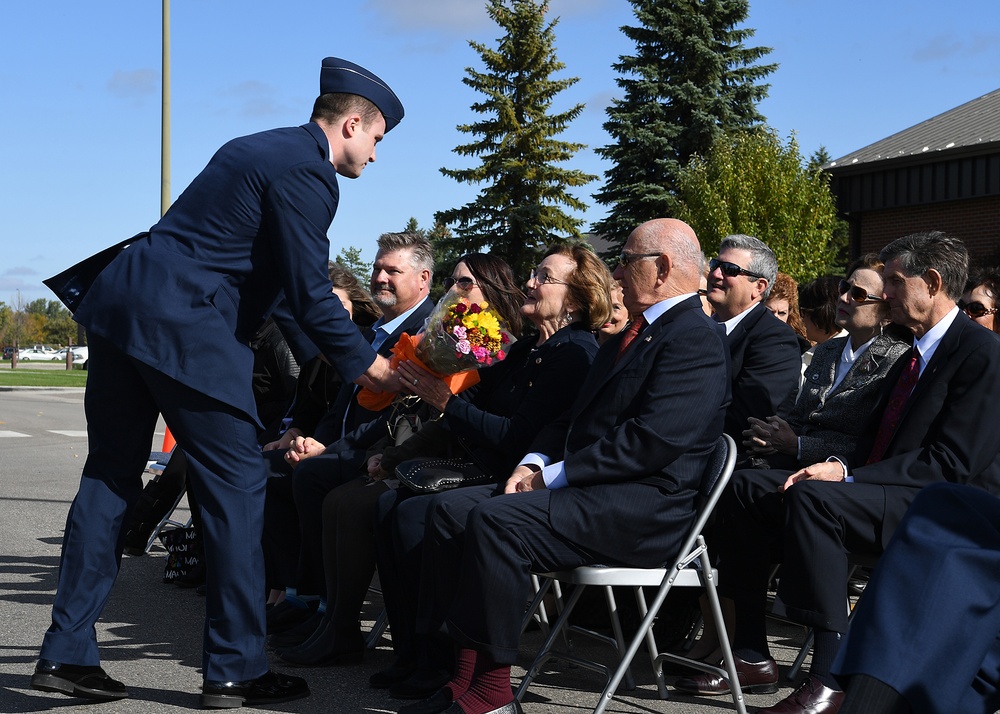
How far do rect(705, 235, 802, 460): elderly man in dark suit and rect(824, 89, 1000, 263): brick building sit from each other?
1806 cm

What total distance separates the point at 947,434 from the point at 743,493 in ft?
2.57

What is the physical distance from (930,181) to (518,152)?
18136mm

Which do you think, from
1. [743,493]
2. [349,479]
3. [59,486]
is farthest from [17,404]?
[743,493]

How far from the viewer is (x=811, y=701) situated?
3725 mm

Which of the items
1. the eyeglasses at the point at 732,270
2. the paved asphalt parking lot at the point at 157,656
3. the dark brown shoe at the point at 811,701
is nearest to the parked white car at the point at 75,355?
the paved asphalt parking lot at the point at 157,656

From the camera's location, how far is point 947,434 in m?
3.91

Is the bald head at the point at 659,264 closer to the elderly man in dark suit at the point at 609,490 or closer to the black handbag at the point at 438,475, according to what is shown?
the elderly man in dark suit at the point at 609,490

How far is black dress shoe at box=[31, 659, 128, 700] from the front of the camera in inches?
150

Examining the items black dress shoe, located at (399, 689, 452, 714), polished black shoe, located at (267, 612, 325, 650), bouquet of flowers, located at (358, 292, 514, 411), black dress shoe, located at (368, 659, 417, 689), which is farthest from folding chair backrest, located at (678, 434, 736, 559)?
polished black shoe, located at (267, 612, 325, 650)

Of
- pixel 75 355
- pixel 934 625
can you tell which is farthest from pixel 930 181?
pixel 75 355

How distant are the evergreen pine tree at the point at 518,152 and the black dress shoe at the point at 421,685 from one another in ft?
111

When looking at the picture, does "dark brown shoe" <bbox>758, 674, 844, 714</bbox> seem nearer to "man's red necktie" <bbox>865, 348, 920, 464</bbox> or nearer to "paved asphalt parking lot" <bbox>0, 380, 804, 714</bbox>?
"paved asphalt parking lot" <bbox>0, 380, 804, 714</bbox>

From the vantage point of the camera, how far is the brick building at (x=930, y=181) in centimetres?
2298

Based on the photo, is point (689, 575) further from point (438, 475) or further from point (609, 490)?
point (438, 475)
